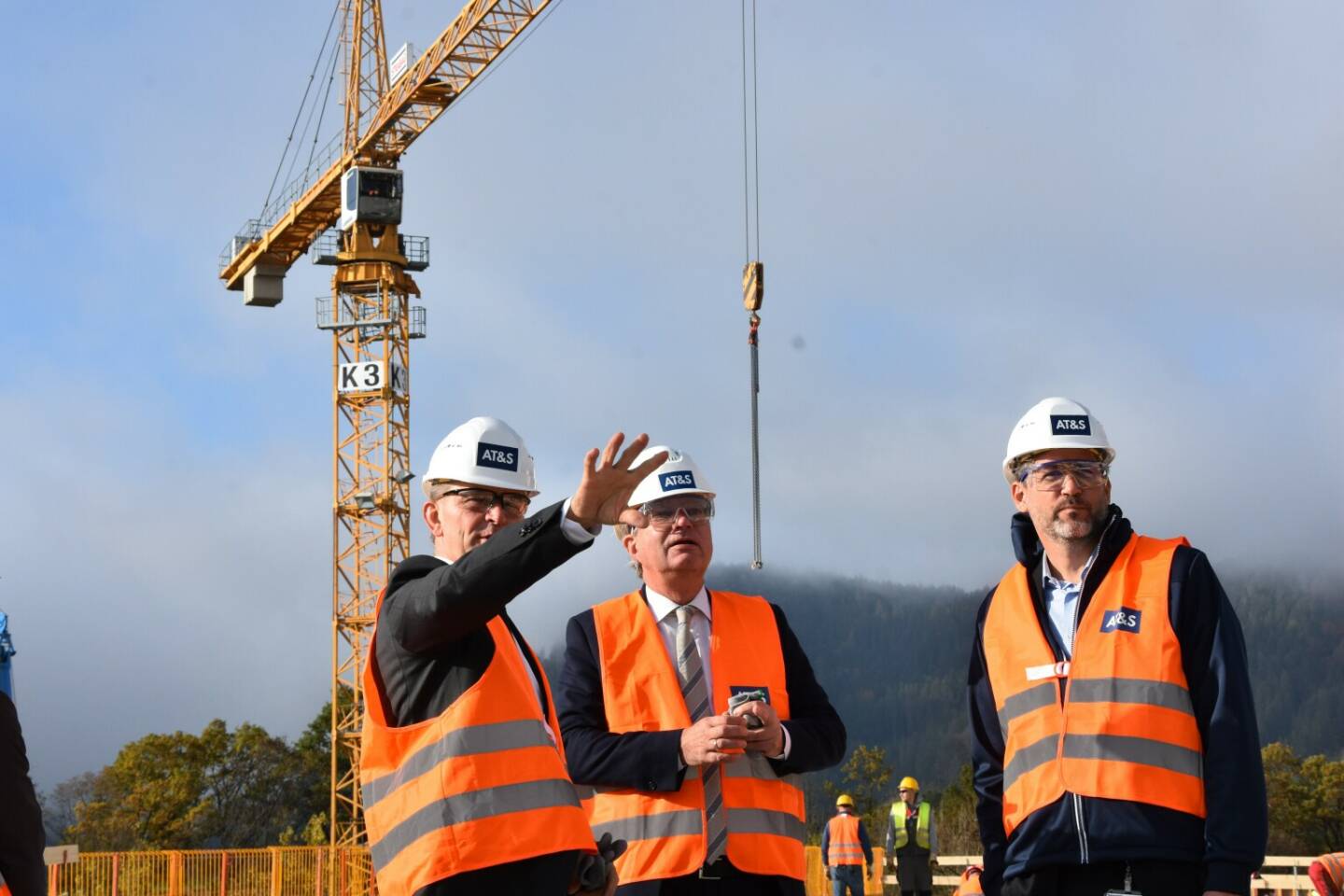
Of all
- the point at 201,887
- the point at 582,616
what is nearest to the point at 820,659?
the point at 201,887

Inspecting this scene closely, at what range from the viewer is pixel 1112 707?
162 inches

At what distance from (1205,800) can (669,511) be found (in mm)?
1815

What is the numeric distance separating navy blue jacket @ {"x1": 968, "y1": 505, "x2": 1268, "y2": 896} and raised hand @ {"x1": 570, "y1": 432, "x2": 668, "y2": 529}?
146 cm

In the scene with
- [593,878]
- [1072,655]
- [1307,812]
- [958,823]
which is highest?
[1072,655]

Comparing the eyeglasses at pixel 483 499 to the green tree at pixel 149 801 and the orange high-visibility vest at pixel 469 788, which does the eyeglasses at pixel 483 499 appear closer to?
the orange high-visibility vest at pixel 469 788

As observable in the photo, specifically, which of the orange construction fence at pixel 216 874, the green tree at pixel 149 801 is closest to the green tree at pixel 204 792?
the green tree at pixel 149 801

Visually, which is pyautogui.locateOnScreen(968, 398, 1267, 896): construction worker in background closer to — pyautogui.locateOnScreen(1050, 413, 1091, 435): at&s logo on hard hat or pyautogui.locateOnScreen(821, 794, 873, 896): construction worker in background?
pyautogui.locateOnScreen(1050, 413, 1091, 435): at&s logo on hard hat

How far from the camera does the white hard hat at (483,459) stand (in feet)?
13.5

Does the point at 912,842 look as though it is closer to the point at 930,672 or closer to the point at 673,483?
the point at 673,483

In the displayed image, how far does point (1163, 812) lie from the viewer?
400 centimetres

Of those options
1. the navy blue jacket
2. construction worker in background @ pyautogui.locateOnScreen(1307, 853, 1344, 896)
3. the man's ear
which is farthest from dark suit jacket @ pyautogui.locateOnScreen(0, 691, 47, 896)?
construction worker in background @ pyautogui.locateOnScreen(1307, 853, 1344, 896)

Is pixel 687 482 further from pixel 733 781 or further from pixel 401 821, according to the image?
pixel 401 821

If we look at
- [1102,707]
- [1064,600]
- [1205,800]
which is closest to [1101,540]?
[1064,600]

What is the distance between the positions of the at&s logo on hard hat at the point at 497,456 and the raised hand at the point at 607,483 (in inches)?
30.2
